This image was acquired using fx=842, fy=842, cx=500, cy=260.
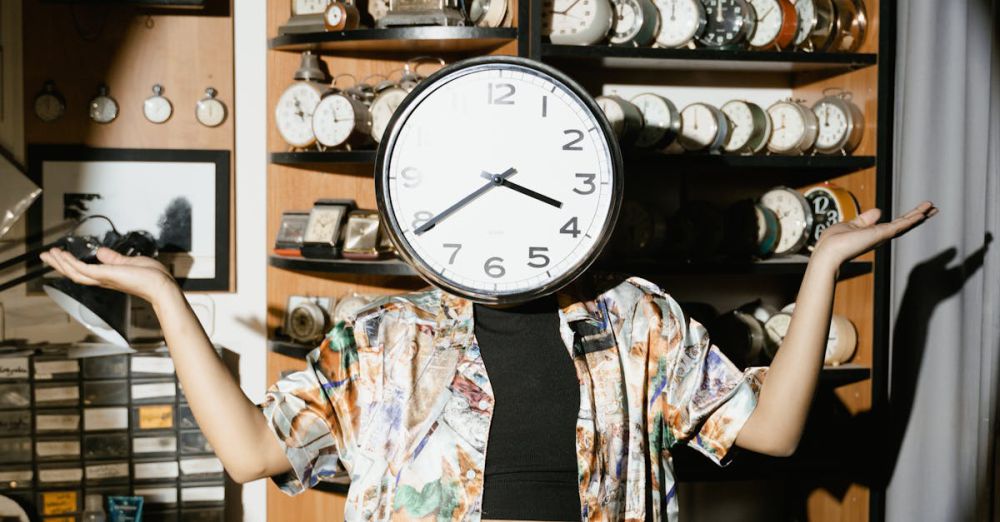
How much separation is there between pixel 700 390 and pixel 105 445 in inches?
70.3

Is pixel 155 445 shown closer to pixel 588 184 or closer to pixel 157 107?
pixel 157 107

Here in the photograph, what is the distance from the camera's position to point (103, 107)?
2471mm

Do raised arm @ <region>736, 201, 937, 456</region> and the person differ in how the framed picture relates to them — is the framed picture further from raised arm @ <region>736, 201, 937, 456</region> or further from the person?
raised arm @ <region>736, 201, 937, 456</region>

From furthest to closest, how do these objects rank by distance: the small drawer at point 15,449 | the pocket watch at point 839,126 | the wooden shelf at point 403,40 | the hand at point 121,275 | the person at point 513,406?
the pocket watch at point 839,126 < the small drawer at point 15,449 < the wooden shelf at point 403,40 < the person at point 513,406 < the hand at point 121,275

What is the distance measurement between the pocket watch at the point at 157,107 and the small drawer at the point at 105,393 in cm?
77

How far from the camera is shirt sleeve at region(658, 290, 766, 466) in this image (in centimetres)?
132

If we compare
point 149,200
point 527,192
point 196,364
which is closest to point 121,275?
point 196,364

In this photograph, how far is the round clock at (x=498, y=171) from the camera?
1267mm

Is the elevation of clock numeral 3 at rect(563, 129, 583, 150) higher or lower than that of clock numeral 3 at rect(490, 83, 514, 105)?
lower

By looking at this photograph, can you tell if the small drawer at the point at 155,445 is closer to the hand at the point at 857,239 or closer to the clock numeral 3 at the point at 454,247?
the clock numeral 3 at the point at 454,247

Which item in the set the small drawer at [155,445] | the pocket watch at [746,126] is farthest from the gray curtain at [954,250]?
the small drawer at [155,445]

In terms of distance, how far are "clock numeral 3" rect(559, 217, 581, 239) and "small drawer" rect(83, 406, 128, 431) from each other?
1654 mm

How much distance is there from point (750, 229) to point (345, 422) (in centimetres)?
149

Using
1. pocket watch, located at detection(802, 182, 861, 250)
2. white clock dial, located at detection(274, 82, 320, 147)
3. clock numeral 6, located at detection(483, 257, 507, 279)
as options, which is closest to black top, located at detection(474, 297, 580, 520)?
clock numeral 6, located at detection(483, 257, 507, 279)
